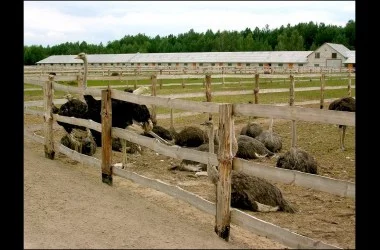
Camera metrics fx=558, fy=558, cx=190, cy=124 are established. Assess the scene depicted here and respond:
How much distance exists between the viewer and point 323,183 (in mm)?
4141

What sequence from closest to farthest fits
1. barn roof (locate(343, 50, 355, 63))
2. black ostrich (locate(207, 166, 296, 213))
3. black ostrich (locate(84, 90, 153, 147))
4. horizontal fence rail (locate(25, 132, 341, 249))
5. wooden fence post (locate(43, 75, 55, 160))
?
horizontal fence rail (locate(25, 132, 341, 249)) → black ostrich (locate(207, 166, 296, 213)) → black ostrich (locate(84, 90, 153, 147)) → wooden fence post (locate(43, 75, 55, 160)) → barn roof (locate(343, 50, 355, 63))

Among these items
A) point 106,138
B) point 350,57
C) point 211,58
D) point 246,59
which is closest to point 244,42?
point 211,58

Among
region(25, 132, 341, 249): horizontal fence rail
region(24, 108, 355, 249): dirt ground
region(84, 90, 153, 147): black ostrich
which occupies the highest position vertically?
region(84, 90, 153, 147): black ostrich

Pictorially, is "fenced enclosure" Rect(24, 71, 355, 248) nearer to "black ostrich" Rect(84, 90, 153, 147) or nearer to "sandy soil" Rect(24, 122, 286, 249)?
"sandy soil" Rect(24, 122, 286, 249)

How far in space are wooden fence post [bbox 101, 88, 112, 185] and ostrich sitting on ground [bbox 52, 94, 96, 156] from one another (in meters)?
2.02

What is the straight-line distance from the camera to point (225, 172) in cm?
479

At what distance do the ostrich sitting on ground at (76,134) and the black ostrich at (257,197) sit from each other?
3.77 meters

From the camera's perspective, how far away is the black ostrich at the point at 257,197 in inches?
234

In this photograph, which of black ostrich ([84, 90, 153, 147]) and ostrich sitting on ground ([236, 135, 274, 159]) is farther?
ostrich sitting on ground ([236, 135, 274, 159])

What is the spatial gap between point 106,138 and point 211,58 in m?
65.2

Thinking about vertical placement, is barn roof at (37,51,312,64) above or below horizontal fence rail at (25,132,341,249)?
above

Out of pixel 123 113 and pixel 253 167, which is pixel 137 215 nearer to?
pixel 253 167

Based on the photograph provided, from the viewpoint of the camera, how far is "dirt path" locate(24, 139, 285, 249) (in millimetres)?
4289

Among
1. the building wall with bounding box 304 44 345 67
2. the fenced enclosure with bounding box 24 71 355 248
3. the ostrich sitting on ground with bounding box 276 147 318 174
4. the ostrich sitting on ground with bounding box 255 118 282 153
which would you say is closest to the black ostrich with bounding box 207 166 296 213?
the fenced enclosure with bounding box 24 71 355 248
